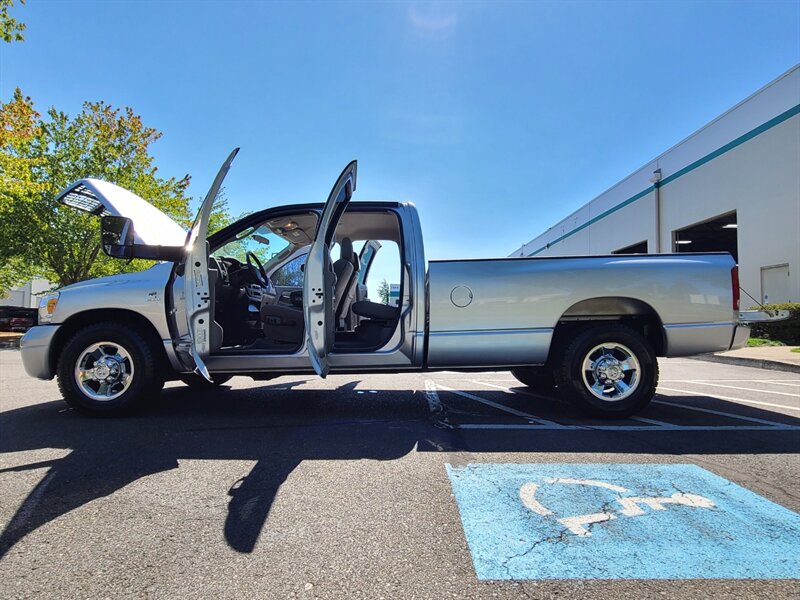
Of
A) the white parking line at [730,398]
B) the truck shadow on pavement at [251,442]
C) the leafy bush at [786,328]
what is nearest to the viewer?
the truck shadow on pavement at [251,442]

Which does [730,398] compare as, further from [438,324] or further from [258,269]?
[258,269]

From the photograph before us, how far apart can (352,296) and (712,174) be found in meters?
18.9

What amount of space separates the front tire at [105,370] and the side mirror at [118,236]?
2.81 feet

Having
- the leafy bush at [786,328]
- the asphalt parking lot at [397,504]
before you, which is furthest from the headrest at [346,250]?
the leafy bush at [786,328]

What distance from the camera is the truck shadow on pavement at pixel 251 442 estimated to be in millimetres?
2744

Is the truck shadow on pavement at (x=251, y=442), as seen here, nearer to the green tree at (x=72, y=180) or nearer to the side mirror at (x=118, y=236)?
the side mirror at (x=118, y=236)

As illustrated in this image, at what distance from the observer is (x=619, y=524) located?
2426mm

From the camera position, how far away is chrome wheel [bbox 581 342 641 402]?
4.56 meters

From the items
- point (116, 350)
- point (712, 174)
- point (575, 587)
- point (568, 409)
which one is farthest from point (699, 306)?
point (712, 174)

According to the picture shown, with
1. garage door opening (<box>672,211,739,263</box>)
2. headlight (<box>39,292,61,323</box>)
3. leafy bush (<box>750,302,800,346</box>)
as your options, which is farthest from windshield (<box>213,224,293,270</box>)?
garage door opening (<box>672,211,739,263</box>)

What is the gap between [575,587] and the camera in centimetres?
189

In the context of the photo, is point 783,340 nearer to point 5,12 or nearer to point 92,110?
point 5,12

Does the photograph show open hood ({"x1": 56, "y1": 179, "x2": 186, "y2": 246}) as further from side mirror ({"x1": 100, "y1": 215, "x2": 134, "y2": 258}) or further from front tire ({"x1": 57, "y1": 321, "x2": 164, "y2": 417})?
front tire ({"x1": 57, "y1": 321, "x2": 164, "y2": 417})

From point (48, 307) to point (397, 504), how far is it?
4.11 m
